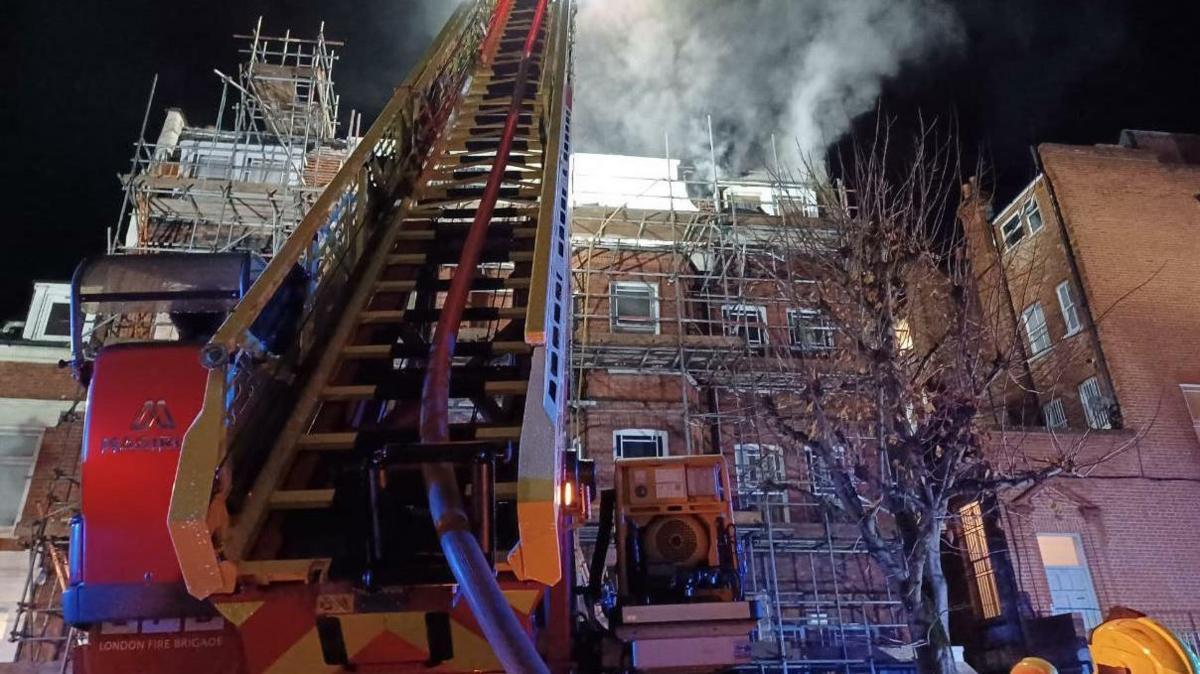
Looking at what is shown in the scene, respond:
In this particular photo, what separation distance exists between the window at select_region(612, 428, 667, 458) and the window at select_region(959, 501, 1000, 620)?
18.9 ft

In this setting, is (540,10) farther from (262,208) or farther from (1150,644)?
(1150,644)

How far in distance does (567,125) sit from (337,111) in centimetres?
1535

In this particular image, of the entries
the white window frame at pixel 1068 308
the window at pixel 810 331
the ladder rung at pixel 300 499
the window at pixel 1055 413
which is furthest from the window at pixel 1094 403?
the ladder rung at pixel 300 499

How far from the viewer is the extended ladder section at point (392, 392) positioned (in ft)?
11.1

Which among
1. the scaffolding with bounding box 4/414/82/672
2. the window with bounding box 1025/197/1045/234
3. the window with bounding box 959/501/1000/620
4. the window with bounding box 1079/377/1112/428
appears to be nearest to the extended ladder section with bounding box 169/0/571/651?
the scaffolding with bounding box 4/414/82/672

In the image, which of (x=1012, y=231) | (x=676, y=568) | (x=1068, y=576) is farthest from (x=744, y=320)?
(x=676, y=568)

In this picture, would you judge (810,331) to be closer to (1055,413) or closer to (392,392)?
(1055,413)

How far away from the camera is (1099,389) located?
1745cm

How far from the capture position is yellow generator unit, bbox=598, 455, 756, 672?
462cm

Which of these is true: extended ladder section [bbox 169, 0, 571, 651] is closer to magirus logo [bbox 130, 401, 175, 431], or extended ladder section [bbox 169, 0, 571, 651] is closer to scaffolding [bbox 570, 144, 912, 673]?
magirus logo [bbox 130, 401, 175, 431]

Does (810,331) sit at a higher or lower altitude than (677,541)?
higher

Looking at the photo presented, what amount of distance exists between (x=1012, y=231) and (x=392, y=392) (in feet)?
69.0

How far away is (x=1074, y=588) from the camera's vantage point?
1470 cm

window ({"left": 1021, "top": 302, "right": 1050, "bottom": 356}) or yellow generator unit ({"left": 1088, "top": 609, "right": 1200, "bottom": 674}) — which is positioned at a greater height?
window ({"left": 1021, "top": 302, "right": 1050, "bottom": 356})
